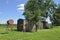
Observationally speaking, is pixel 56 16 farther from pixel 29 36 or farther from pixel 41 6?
pixel 29 36

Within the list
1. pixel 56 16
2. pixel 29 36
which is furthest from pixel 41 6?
pixel 29 36

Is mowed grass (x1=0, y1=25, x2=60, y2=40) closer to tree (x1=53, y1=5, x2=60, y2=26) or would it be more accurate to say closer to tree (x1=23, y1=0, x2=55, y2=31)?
tree (x1=23, y1=0, x2=55, y2=31)

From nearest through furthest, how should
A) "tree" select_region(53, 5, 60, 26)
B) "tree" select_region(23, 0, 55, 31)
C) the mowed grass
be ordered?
the mowed grass, "tree" select_region(23, 0, 55, 31), "tree" select_region(53, 5, 60, 26)

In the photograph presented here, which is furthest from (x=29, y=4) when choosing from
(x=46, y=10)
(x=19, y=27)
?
(x=19, y=27)

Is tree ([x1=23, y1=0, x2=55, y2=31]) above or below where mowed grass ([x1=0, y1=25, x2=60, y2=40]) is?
above

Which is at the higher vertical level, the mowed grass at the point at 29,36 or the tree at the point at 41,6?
the tree at the point at 41,6

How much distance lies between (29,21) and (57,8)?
3553 centimetres

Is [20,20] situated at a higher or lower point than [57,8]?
lower

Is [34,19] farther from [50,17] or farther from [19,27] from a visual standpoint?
[50,17]

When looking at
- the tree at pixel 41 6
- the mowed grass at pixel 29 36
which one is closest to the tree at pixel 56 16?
the tree at pixel 41 6

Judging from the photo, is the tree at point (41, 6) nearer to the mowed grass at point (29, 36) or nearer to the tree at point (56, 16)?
the tree at point (56, 16)

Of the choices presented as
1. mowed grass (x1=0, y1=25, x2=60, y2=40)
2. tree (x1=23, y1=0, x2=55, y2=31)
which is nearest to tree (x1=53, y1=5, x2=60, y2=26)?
tree (x1=23, y1=0, x2=55, y2=31)

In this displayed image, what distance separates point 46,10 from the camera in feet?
238

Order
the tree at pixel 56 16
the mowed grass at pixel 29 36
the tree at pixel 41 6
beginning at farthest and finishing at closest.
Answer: the tree at pixel 56 16 → the tree at pixel 41 6 → the mowed grass at pixel 29 36
